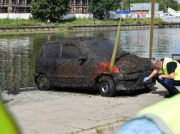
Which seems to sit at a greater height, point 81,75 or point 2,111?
point 2,111

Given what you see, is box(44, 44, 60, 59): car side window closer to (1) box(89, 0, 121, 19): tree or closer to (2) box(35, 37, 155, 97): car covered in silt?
(2) box(35, 37, 155, 97): car covered in silt

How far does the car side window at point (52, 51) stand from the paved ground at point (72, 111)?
148cm

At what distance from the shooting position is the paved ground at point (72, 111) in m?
7.24

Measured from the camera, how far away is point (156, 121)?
4.50 feet

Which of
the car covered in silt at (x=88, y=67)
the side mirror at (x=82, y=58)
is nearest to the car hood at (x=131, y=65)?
the car covered in silt at (x=88, y=67)

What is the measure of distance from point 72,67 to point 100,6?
366 feet

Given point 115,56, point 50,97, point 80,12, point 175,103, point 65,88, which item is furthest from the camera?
point 80,12

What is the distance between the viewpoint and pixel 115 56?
38.1 feet

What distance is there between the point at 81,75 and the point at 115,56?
1.15 meters

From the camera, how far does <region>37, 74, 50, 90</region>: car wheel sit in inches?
509

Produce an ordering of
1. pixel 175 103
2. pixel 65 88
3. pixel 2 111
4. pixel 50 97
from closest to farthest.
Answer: pixel 2 111, pixel 175 103, pixel 50 97, pixel 65 88

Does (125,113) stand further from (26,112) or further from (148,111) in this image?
(148,111)

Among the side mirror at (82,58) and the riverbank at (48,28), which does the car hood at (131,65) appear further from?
the riverbank at (48,28)

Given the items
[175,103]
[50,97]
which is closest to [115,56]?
[50,97]
